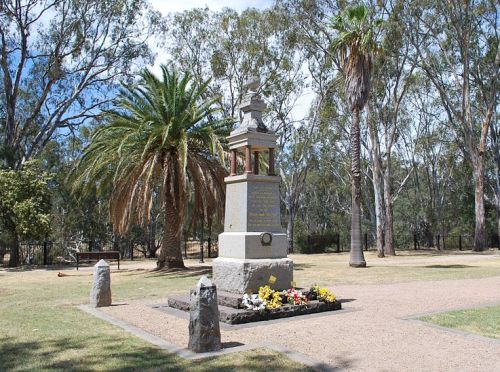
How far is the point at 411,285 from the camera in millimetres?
14359

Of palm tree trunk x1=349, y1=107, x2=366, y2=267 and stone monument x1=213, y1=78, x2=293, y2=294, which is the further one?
palm tree trunk x1=349, y1=107, x2=366, y2=267

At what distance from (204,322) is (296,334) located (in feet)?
5.89

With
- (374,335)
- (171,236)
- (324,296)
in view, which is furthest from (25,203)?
(374,335)

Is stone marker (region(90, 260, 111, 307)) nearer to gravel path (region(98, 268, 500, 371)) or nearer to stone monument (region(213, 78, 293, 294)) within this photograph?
gravel path (region(98, 268, 500, 371))

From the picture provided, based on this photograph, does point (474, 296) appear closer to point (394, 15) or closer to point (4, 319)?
point (4, 319)

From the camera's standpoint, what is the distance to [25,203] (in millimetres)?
22656

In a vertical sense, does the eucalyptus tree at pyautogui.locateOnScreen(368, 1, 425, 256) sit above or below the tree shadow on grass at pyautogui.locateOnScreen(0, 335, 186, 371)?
above

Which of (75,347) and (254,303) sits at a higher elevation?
(254,303)

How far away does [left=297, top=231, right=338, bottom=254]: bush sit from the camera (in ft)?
121

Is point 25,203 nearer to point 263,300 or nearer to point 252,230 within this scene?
point 252,230

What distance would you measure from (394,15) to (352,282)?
67.6ft

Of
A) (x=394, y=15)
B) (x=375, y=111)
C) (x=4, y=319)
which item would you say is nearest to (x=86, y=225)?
(x=375, y=111)

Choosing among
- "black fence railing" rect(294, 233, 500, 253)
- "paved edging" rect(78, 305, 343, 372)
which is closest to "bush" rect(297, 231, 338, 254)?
"black fence railing" rect(294, 233, 500, 253)

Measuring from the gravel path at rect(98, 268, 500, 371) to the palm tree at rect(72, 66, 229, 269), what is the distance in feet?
24.3
